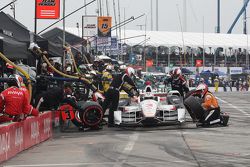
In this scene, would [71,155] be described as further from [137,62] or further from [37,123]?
[137,62]

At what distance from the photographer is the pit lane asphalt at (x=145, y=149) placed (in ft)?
36.6

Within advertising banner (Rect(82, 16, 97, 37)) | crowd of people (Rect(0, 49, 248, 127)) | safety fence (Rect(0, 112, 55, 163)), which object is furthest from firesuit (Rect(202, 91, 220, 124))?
advertising banner (Rect(82, 16, 97, 37))

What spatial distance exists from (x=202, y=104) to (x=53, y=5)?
7377 mm

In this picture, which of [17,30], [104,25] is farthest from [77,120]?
[104,25]

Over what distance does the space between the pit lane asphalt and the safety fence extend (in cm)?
17

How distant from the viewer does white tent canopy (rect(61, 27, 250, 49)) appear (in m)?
70.8

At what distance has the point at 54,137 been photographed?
16.6m

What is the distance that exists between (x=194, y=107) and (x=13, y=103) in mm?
7319

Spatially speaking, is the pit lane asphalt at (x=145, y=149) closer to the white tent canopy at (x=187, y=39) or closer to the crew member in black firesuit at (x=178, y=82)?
the crew member in black firesuit at (x=178, y=82)

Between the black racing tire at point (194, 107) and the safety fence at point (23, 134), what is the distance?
4.67 m

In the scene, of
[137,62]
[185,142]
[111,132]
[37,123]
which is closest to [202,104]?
[111,132]

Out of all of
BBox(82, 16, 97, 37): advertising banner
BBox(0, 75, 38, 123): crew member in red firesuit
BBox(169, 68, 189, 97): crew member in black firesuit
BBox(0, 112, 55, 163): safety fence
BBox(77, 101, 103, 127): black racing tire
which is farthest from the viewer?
BBox(82, 16, 97, 37): advertising banner

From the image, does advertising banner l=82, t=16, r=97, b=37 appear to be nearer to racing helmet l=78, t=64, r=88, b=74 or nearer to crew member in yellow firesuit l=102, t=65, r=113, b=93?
racing helmet l=78, t=64, r=88, b=74

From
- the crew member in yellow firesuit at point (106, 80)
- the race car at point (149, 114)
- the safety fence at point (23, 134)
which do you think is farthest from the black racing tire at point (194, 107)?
the safety fence at point (23, 134)
